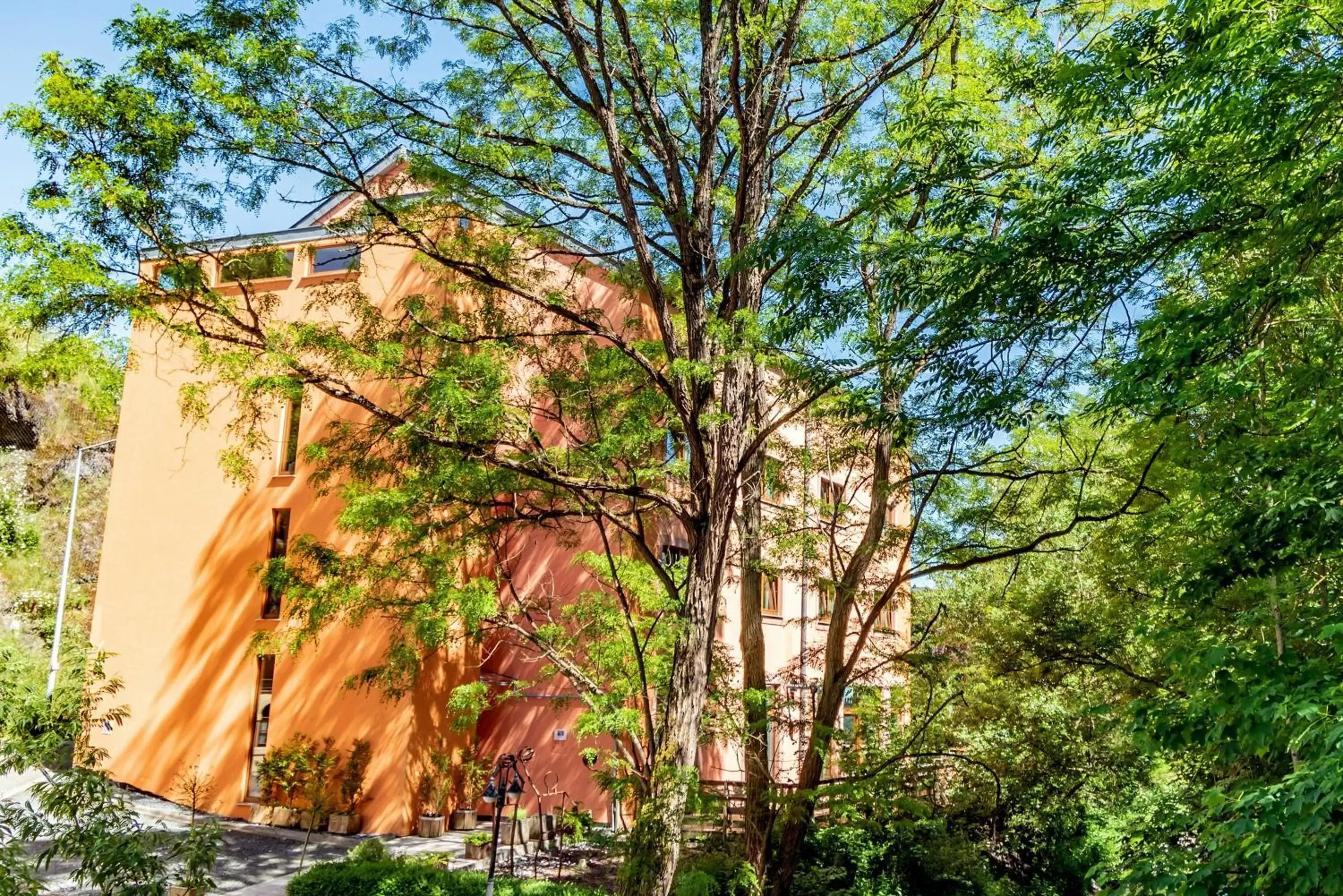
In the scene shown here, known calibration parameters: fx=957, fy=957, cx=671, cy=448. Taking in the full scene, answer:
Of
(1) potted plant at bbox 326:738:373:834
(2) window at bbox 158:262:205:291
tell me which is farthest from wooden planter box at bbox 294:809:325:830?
(2) window at bbox 158:262:205:291

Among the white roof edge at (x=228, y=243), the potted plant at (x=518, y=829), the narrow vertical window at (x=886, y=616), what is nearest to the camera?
the white roof edge at (x=228, y=243)

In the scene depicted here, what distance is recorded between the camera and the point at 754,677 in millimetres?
10812

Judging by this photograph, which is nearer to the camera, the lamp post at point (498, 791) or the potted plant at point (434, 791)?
the lamp post at point (498, 791)

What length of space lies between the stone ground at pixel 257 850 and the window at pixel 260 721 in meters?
0.68

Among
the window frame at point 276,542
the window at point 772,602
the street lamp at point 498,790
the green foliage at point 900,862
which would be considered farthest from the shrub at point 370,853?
the window at point 772,602

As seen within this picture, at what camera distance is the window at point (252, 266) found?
8297mm

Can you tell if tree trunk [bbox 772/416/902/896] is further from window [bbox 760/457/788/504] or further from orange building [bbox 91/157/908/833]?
orange building [bbox 91/157/908/833]

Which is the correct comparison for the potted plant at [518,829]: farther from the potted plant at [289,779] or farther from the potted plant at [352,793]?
the potted plant at [289,779]

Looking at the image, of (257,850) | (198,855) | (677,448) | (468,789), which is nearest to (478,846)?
(468,789)

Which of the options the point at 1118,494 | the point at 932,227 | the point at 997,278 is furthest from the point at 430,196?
the point at 1118,494

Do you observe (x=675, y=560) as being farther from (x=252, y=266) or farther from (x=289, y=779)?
(x=252, y=266)

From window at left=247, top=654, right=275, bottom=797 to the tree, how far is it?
5724 millimetres

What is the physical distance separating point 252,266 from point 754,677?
668 centimetres

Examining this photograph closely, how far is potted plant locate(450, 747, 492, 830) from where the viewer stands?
15.0 m
